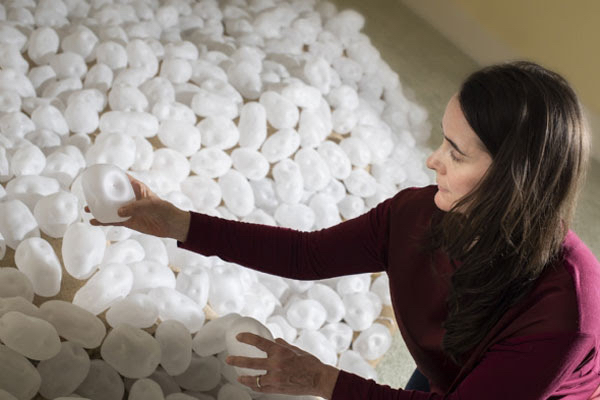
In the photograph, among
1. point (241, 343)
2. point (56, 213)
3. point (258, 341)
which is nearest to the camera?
point (258, 341)

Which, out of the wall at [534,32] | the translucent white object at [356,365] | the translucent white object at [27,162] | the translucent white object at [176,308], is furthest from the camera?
the wall at [534,32]

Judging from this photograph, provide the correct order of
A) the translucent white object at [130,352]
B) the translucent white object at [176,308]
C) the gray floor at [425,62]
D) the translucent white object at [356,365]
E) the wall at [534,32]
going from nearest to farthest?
the translucent white object at [130,352]
the translucent white object at [176,308]
the translucent white object at [356,365]
the gray floor at [425,62]
the wall at [534,32]

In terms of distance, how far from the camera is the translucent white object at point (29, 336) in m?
0.85

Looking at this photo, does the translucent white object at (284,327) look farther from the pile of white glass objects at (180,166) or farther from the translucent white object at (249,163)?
the translucent white object at (249,163)

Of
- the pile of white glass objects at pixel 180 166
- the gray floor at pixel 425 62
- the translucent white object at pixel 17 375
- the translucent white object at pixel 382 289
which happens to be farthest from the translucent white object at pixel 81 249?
the gray floor at pixel 425 62

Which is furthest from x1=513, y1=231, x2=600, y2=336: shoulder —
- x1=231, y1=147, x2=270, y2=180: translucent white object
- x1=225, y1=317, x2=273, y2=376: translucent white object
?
x1=231, y1=147, x2=270, y2=180: translucent white object

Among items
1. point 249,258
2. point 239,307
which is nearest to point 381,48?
point 239,307

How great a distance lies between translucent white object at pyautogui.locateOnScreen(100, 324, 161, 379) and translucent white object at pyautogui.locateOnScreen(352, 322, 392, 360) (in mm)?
453

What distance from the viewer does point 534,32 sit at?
2188 millimetres

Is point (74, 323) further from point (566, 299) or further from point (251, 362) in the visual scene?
point (566, 299)

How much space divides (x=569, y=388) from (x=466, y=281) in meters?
0.16

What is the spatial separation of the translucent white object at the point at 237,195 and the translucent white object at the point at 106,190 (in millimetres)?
424

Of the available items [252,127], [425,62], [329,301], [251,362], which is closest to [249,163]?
[252,127]

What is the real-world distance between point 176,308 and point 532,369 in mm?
506
